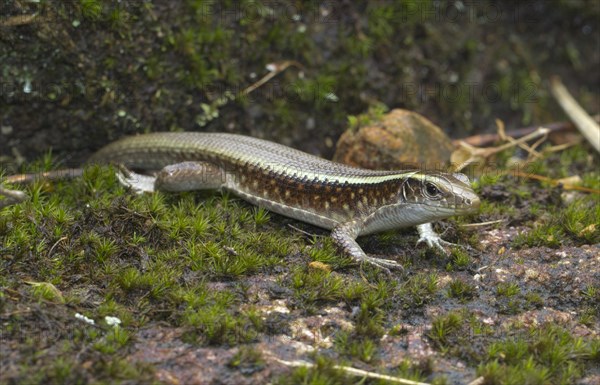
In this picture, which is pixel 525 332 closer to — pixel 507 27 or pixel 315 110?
pixel 315 110

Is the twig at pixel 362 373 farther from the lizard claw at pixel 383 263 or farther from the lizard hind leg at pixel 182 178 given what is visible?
the lizard hind leg at pixel 182 178

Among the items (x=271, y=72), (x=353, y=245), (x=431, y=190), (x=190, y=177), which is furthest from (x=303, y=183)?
(x=271, y=72)

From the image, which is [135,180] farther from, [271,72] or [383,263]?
[383,263]

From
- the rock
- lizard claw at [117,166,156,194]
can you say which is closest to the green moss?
the rock

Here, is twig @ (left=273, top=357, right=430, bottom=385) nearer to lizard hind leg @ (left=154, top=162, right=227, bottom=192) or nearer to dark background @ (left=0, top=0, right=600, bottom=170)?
lizard hind leg @ (left=154, top=162, right=227, bottom=192)

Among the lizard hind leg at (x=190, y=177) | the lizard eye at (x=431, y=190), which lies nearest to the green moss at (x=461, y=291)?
the lizard eye at (x=431, y=190)
